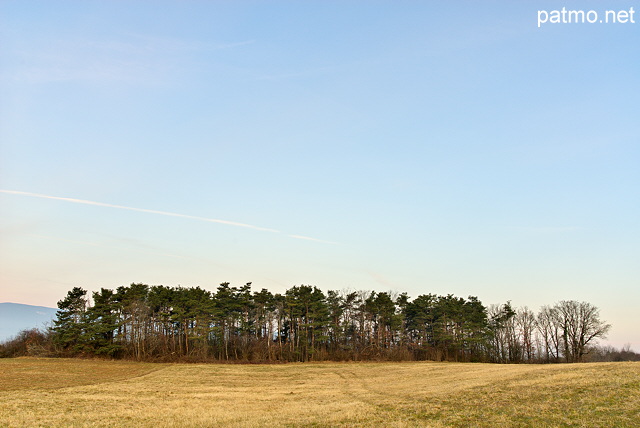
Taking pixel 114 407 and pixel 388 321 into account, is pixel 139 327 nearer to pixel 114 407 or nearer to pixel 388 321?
pixel 388 321

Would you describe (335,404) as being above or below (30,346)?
above

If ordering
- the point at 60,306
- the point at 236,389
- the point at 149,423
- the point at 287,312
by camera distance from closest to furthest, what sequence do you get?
1. the point at 149,423
2. the point at 236,389
3. the point at 60,306
4. the point at 287,312

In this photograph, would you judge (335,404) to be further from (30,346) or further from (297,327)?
(30,346)

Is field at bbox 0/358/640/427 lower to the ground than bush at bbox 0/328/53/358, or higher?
higher

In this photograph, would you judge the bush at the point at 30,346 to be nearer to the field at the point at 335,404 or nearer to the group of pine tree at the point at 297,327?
the group of pine tree at the point at 297,327

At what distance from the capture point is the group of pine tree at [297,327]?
274ft

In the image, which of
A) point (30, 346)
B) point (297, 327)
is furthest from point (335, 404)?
point (30, 346)

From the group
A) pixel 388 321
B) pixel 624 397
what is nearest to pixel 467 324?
pixel 388 321

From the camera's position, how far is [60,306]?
85062 mm

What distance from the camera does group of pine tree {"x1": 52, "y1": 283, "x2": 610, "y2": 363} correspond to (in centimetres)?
8344

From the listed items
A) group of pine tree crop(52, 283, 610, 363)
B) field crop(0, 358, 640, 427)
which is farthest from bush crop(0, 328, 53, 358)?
field crop(0, 358, 640, 427)

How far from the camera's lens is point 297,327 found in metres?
91.4

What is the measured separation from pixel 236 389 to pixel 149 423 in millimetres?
19186

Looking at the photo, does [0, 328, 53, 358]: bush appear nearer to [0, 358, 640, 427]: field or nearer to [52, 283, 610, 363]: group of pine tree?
[52, 283, 610, 363]: group of pine tree
